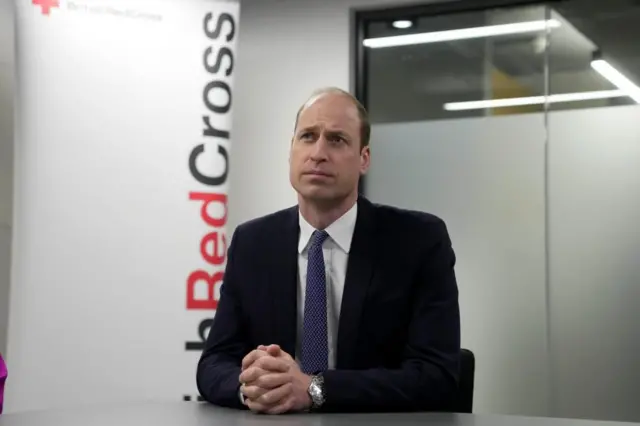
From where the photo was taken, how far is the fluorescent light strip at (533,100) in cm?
427

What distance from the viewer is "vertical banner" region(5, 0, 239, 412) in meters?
3.63

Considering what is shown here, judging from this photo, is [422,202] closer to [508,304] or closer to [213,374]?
[508,304]

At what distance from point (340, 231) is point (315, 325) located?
0.87 ft

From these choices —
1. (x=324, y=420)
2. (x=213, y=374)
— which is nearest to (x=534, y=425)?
(x=324, y=420)

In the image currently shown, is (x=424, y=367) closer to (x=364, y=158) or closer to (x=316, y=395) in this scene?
(x=316, y=395)

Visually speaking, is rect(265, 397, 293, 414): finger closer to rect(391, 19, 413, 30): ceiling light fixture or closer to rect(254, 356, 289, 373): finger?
rect(254, 356, 289, 373): finger

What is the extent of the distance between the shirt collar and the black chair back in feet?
1.43

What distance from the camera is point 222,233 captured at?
3.98 metres

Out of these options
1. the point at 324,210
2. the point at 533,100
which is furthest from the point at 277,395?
the point at 533,100

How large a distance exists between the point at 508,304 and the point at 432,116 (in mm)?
1081

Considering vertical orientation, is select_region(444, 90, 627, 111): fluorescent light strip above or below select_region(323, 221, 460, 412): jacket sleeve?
above

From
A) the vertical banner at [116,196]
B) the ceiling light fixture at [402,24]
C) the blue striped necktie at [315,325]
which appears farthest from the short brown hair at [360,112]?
the ceiling light fixture at [402,24]

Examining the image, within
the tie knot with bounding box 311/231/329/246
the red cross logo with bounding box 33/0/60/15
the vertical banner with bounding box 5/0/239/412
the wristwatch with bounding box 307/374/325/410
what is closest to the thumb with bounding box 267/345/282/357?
the wristwatch with bounding box 307/374/325/410

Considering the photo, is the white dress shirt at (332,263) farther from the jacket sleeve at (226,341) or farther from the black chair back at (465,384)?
the black chair back at (465,384)
